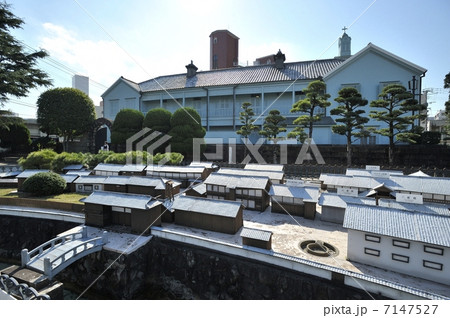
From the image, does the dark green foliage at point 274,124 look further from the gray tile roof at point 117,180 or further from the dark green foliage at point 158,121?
the gray tile roof at point 117,180

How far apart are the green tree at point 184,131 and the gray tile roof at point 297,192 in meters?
17.4

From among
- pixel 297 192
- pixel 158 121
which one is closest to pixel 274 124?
pixel 297 192

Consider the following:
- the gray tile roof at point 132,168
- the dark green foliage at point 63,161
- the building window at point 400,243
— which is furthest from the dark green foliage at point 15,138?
the building window at point 400,243

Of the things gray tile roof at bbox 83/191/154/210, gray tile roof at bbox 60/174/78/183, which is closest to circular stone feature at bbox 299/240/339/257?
gray tile roof at bbox 83/191/154/210

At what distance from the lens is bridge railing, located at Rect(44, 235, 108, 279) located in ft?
33.8

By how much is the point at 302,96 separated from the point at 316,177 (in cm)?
1706

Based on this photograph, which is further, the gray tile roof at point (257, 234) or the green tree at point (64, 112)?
the green tree at point (64, 112)

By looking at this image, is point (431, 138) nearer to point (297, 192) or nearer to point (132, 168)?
point (297, 192)

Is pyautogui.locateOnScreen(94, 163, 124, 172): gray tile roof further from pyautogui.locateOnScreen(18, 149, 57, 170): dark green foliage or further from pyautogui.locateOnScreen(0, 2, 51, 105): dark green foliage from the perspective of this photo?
pyautogui.locateOnScreen(0, 2, 51, 105): dark green foliage

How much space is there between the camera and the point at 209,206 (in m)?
14.2

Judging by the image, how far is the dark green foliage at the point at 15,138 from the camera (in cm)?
3997

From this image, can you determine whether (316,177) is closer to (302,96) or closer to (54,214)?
(302,96)

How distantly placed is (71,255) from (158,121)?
2369 cm

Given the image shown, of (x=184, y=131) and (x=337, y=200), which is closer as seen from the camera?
(x=337, y=200)
